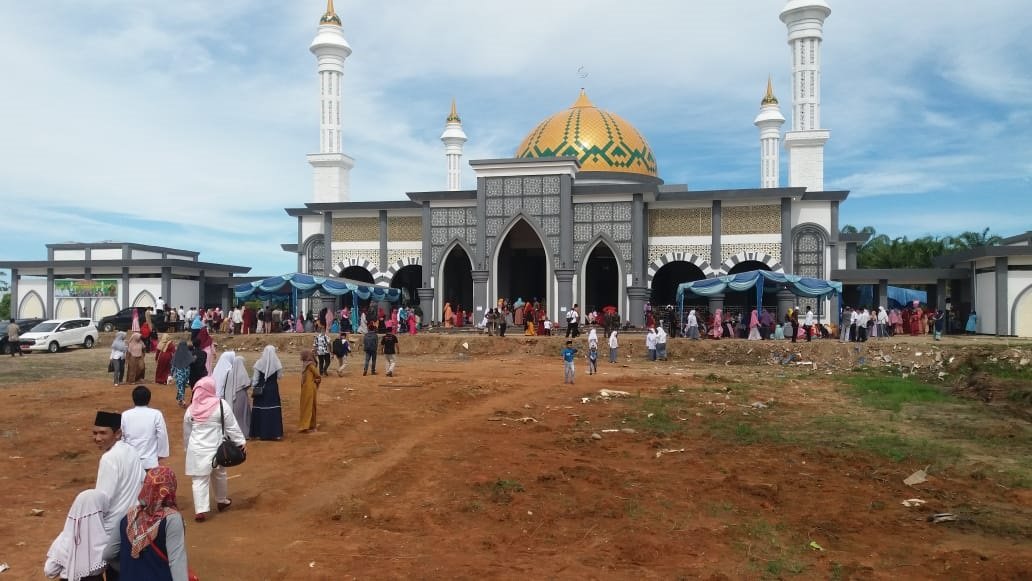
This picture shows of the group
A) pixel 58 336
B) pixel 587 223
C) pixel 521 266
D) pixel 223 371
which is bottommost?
pixel 58 336

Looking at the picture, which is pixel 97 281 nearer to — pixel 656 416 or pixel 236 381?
pixel 236 381

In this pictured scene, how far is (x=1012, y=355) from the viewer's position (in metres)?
17.5

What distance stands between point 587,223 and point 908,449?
19.9 m

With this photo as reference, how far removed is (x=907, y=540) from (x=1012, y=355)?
45.7ft

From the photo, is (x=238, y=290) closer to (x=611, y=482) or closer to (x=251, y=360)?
(x=251, y=360)

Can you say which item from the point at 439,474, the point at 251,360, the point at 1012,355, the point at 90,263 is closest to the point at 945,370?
the point at 1012,355

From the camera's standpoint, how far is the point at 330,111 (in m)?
33.2

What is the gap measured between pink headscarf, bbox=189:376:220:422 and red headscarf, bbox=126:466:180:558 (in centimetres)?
276

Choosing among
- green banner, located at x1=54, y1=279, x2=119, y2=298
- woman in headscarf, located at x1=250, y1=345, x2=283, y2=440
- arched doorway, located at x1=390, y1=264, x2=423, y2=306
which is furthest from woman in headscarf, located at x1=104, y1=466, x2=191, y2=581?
green banner, located at x1=54, y1=279, x2=119, y2=298

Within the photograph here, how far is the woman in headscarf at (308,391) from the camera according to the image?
33.2ft

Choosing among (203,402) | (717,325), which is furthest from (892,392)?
(203,402)

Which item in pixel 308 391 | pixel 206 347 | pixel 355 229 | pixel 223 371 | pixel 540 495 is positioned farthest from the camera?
pixel 355 229

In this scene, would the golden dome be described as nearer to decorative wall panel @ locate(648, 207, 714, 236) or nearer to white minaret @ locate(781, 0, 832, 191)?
decorative wall panel @ locate(648, 207, 714, 236)

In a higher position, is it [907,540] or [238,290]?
[238,290]
